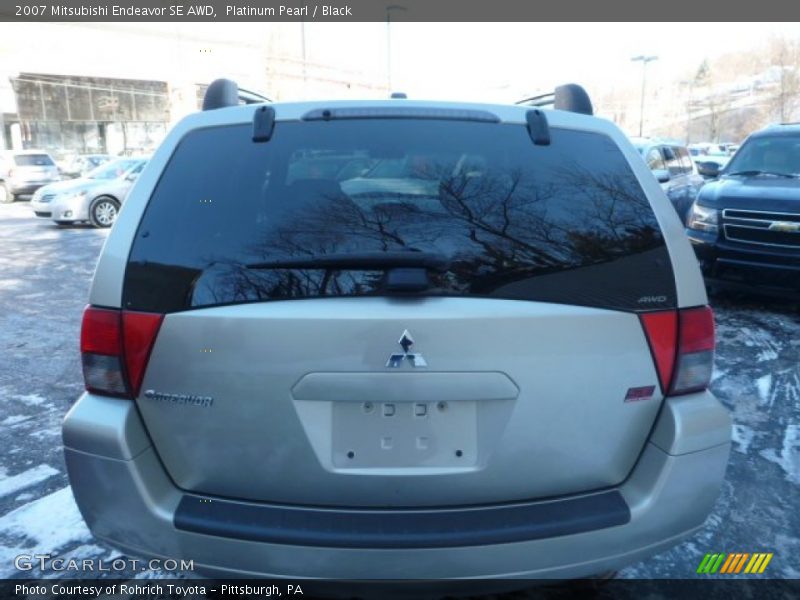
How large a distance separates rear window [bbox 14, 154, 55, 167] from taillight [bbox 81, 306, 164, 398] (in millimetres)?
24319

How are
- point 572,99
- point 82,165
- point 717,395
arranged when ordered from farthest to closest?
point 82,165, point 717,395, point 572,99

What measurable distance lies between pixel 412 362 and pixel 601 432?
2.12 ft

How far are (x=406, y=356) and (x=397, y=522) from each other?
0.50 metres

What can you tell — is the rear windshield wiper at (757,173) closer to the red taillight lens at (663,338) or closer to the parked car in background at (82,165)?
the red taillight lens at (663,338)

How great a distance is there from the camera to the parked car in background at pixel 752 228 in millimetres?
6195

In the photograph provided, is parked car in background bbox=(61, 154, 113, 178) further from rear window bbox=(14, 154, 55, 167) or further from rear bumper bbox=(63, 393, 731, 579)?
rear bumper bbox=(63, 393, 731, 579)

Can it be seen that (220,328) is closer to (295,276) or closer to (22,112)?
(295,276)

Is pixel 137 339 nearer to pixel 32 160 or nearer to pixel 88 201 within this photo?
pixel 88 201

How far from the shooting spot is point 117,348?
76.9 inches

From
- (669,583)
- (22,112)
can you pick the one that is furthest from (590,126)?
(22,112)

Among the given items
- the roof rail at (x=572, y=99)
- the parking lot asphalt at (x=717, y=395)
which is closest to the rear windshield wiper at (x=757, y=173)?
the parking lot asphalt at (x=717, y=395)

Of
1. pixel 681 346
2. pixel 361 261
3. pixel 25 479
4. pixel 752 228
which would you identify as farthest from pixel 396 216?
pixel 752 228

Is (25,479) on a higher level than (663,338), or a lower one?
lower

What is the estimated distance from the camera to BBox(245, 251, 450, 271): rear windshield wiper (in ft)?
6.01
